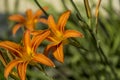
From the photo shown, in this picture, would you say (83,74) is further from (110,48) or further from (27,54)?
(27,54)

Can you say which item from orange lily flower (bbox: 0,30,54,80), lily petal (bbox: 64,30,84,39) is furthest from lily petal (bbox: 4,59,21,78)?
lily petal (bbox: 64,30,84,39)

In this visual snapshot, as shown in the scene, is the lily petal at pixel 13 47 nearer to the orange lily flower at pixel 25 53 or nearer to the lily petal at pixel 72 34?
the orange lily flower at pixel 25 53

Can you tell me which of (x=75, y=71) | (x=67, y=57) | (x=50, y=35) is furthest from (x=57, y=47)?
(x=67, y=57)

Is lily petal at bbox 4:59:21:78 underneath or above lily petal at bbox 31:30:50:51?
underneath

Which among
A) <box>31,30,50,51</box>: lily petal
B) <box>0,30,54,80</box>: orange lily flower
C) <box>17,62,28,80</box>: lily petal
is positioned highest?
<box>31,30,50,51</box>: lily petal

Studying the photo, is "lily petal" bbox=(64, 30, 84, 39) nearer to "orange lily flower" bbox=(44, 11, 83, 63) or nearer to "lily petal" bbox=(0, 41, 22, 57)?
"orange lily flower" bbox=(44, 11, 83, 63)

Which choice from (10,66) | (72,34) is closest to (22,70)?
(10,66)

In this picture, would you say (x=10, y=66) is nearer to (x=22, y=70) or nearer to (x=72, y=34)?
(x=22, y=70)

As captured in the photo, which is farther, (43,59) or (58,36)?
(58,36)
